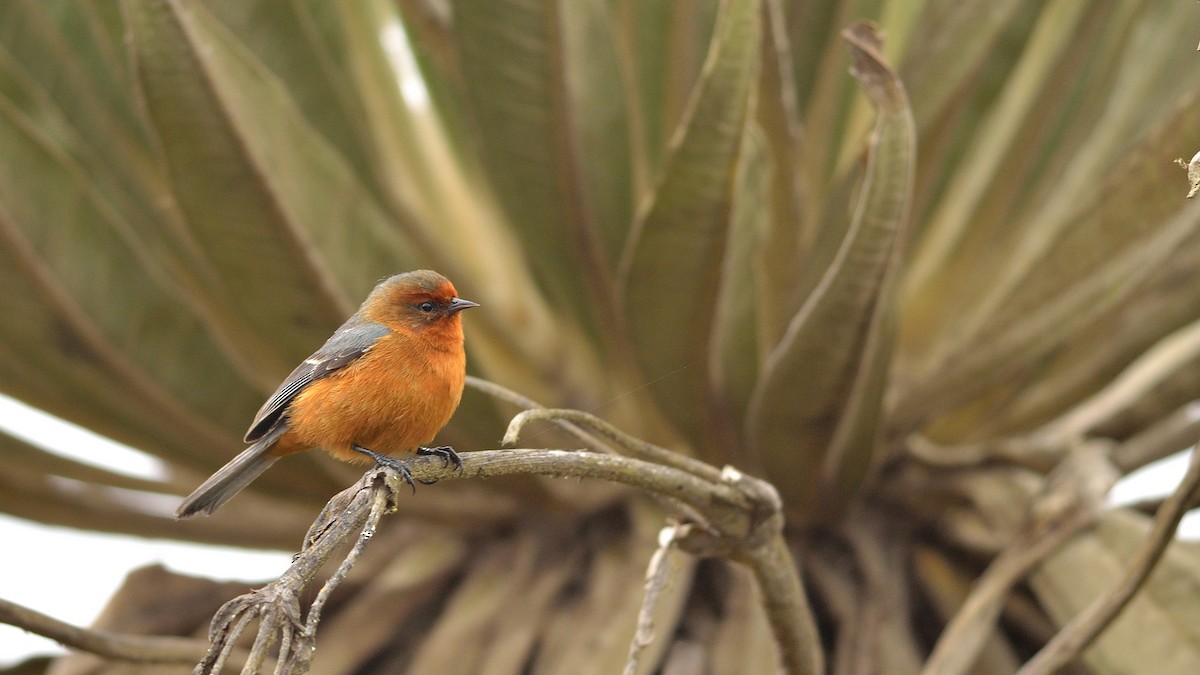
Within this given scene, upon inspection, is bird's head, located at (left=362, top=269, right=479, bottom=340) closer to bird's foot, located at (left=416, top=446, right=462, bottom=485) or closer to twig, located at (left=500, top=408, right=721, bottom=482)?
bird's foot, located at (left=416, top=446, right=462, bottom=485)

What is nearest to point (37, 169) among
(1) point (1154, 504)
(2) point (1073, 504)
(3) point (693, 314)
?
(3) point (693, 314)

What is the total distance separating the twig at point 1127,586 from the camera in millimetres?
2023

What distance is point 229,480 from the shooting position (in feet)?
7.77

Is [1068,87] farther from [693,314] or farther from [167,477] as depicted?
[167,477]

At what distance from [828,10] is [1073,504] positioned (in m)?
1.78

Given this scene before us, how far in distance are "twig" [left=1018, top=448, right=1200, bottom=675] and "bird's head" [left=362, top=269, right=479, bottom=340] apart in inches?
49.1

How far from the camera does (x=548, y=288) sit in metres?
3.57

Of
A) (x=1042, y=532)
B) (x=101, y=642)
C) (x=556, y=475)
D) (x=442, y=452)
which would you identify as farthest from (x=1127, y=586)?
(x=101, y=642)

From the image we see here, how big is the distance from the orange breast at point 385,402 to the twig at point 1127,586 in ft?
3.91

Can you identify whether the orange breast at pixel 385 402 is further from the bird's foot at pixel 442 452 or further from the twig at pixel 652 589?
the twig at pixel 652 589

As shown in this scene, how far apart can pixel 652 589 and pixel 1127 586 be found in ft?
2.85

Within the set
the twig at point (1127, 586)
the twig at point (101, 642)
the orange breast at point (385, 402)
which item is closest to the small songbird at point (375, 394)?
the orange breast at point (385, 402)

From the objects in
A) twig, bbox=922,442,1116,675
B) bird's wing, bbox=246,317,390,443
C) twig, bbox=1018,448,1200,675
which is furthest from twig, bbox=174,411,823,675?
twig, bbox=922,442,1116,675

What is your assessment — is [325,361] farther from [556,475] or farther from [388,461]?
[556,475]
